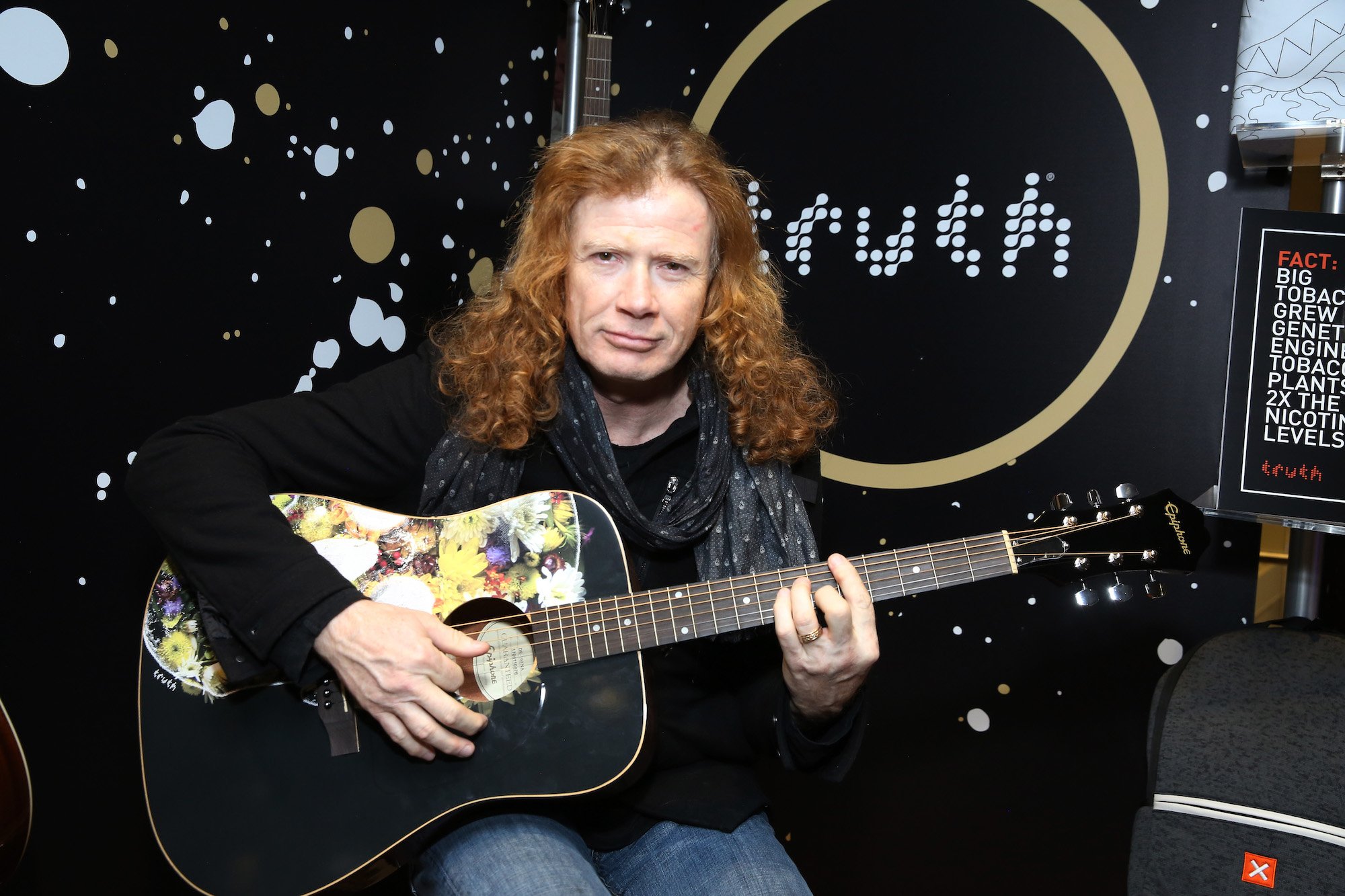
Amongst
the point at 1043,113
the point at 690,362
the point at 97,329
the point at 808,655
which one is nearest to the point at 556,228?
the point at 690,362

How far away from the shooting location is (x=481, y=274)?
7.72 ft

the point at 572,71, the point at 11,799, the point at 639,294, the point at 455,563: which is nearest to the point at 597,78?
the point at 572,71

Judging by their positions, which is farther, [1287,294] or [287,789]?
[1287,294]

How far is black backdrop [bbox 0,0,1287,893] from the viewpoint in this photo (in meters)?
1.39

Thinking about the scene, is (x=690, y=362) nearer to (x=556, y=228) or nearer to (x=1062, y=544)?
(x=556, y=228)

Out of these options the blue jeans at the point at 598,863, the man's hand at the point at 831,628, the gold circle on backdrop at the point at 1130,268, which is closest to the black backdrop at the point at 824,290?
the gold circle on backdrop at the point at 1130,268

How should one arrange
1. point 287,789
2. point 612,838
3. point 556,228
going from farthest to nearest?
1. point 556,228
2. point 612,838
3. point 287,789

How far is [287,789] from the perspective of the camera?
130 centimetres

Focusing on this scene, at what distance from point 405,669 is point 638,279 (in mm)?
672

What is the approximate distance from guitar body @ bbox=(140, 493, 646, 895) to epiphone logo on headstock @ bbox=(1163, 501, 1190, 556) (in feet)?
2.49

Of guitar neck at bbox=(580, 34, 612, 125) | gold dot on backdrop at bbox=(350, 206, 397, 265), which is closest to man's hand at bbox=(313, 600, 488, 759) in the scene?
gold dot on backdrop at bbox=(350, 206, 397, 265)

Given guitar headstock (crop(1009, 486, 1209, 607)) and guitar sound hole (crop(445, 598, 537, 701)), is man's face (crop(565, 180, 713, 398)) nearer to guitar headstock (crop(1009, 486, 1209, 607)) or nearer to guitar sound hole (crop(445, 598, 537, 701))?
guitar sound hole (crop(445, 598, 537, 701))

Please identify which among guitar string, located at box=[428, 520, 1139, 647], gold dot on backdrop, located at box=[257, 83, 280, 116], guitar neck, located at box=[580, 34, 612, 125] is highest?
guitar neck, located at box=[580, 34, 612, 125]

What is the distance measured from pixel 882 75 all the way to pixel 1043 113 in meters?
0.38
